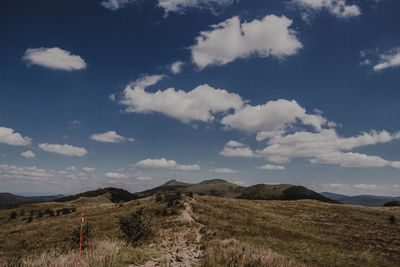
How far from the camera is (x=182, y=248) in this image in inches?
648

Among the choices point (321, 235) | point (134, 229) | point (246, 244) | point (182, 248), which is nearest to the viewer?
point (246, 244)

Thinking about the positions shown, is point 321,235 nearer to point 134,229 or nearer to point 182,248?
point 182,248

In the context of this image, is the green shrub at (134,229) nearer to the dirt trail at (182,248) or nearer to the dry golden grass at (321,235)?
the dirt trail at (182,248)

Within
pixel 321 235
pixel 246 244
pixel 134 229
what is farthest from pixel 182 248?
pixel 321 235

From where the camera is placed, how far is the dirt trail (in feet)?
40.1

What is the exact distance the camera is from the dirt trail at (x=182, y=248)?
40.1ft

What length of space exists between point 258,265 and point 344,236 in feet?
102

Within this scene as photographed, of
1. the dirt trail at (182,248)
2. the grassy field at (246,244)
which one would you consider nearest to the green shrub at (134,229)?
the grassy field at (246,244)

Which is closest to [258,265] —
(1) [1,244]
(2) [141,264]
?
(2) [141,264]

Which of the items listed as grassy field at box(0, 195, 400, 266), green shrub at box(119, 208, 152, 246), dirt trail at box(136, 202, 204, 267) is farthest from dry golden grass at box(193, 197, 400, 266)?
green shrub at box(119, 208, 152, 246)

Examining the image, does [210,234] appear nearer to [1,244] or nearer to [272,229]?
[272,229]

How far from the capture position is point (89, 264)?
354 inches

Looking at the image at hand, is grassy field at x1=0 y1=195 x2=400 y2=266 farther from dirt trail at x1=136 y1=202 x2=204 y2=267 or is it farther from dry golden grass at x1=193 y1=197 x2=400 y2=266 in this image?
dirt trail at x1=136 y1=202 x2=204 y2=267

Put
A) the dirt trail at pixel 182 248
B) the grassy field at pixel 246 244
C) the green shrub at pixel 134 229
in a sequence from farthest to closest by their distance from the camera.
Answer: the green shrub at pixel 134 229 → the dirt trail at pixel 182 248 → the grassy field at pixel 246 244
